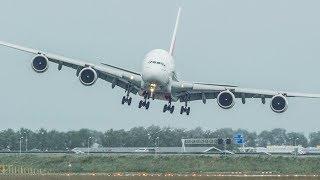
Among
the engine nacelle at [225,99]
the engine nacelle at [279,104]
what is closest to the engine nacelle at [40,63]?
the engine nacelle at [225,99]

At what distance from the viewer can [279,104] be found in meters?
86.6

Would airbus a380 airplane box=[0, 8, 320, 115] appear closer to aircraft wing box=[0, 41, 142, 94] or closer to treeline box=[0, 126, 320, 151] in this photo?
aircraft wing box=[0, 41, 142, 94]

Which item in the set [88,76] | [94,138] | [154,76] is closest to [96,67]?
[88,76]

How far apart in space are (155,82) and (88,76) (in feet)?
19.5

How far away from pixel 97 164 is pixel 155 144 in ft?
205

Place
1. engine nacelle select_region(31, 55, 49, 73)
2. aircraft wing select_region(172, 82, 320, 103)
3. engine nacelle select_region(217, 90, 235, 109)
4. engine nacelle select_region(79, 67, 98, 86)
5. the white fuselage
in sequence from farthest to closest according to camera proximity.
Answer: engine nacelle select_region(217, 90, 235, 109)
aircraft wing select_region(172, 82, 320, 103)
engine nacelle select_region(79, 67, 98, 86)
engine nacelle select_region(31, 55, 49, 73)
the white fuselage

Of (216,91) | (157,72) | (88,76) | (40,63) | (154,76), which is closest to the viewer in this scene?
(154,76)

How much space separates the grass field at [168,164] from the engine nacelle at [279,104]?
17.3ft

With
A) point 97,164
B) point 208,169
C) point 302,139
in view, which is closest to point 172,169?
point 208,169

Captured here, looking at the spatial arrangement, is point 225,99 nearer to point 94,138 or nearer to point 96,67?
point 96,67

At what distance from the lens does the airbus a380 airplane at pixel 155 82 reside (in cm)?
8325

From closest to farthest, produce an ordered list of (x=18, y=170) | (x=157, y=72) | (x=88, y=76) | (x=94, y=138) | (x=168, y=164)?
1. (x=157, y=72)
2. (x=88, y=76)
3. (x=18, y=170)
4. (x=168, y=164)
5. (x=94, y=138)

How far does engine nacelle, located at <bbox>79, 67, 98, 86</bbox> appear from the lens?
84250 millimetres

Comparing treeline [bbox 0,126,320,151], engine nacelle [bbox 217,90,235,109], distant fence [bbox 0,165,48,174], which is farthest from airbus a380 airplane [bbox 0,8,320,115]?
treeline [bbox 0,126,320,151]
